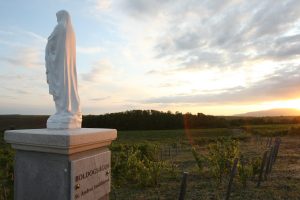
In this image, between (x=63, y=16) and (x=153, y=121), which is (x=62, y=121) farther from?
(x=153, y=121)

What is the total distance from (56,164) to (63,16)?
83.4 inches

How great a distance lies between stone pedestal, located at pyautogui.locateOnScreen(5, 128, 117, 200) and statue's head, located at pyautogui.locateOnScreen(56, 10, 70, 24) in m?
1.64

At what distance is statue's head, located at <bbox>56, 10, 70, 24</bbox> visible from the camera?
16.6ft

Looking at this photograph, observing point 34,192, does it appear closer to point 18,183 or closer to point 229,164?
point 18,183

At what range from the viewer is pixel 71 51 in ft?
17.0

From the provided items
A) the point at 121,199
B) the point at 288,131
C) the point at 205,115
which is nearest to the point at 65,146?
A: the point at 121,199

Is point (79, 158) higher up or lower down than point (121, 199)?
higher up

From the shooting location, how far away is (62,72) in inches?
196

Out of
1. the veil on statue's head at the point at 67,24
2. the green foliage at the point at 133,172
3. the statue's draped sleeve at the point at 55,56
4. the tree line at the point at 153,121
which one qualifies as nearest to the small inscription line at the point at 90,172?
the statue's draped sleeve at the point at 55,56

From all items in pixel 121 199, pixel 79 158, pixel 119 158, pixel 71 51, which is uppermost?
pixel 71 51

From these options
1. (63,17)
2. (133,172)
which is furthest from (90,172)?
(133,172)

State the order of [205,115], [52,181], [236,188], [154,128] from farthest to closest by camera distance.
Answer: [205,115], [154,128], [236,188], [52,181]

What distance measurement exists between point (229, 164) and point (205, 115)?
50528 millimetres

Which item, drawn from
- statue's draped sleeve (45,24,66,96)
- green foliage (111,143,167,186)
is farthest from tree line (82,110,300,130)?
statue's draped sleeve (45,24,66,96)
